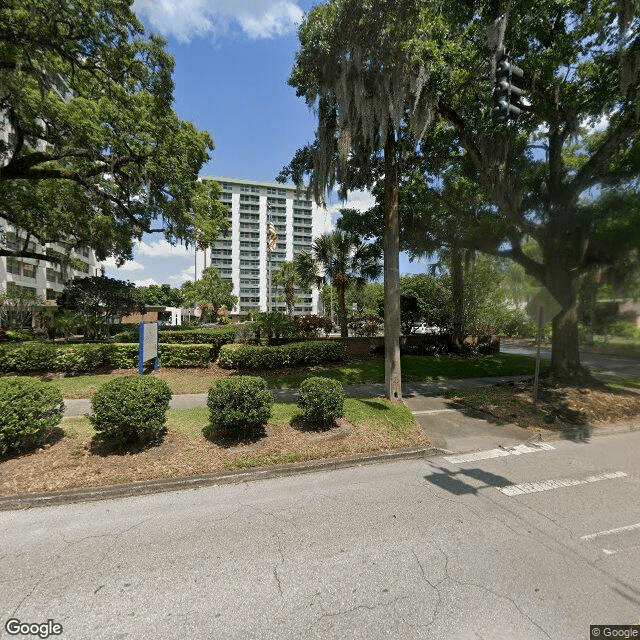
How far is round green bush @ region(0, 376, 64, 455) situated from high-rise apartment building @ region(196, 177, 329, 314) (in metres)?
84.3

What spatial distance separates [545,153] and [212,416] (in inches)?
506

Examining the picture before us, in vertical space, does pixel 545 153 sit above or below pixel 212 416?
above

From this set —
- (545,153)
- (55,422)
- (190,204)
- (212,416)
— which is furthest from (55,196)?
(545,153)

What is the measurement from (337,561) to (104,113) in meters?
14.1

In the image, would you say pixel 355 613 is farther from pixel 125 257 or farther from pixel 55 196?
pixel 125 257

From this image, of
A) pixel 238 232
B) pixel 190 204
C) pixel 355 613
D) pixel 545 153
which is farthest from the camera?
pixel 238 232

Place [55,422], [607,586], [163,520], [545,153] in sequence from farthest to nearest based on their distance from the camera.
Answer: [545,153] → [55,422] → [163,520] → [607,586]

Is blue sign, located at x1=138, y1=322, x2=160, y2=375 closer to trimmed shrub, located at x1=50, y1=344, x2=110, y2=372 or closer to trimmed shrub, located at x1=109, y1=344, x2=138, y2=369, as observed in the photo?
trimmed shrub, located at x1=109, y1=344, x2=138, y2=369

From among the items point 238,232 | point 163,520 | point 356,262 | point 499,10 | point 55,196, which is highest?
point 238,232

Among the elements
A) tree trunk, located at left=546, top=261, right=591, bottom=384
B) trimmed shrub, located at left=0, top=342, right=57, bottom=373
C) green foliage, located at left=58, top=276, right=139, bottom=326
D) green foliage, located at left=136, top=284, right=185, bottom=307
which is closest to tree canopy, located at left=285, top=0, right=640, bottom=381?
tree trunk, located at left=546, top=261, right=591, bottom=384

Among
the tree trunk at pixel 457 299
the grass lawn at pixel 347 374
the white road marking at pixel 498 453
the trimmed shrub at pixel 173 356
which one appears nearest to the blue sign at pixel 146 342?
the grass lawn at pixel 347 374

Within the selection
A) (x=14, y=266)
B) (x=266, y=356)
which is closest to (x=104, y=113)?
(x=266, y=356)

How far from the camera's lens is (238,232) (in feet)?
299

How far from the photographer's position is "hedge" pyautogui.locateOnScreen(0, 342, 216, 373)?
37.6 feet
